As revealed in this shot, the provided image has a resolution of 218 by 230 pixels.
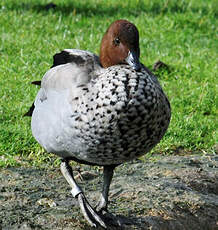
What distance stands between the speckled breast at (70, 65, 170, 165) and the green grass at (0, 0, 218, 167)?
5.32ft

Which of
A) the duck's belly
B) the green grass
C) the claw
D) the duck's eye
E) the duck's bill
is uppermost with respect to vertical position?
the duck's eye

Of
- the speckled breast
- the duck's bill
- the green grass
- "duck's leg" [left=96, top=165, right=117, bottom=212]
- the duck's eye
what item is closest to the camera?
the speckled breast

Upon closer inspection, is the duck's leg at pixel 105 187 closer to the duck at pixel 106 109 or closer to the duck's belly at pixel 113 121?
the duck at pixel 106 109

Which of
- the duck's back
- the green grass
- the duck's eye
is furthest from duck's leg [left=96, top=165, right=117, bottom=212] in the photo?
the green grass

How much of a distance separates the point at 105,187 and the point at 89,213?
23 centimetres

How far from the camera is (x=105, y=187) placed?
13.2 feet

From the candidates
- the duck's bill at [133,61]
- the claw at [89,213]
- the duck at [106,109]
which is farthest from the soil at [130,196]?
the duck's bill at [133,61]

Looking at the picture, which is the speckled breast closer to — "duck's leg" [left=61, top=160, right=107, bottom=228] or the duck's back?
the duck's back

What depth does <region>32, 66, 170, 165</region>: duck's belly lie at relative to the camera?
3447 millimetres

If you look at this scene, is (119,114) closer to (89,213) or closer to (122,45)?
(122,45)

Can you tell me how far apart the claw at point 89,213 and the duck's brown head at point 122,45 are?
92 cm

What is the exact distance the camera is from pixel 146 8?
8992 millimetres

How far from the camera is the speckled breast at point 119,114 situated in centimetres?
345

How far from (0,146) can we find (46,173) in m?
0.63
